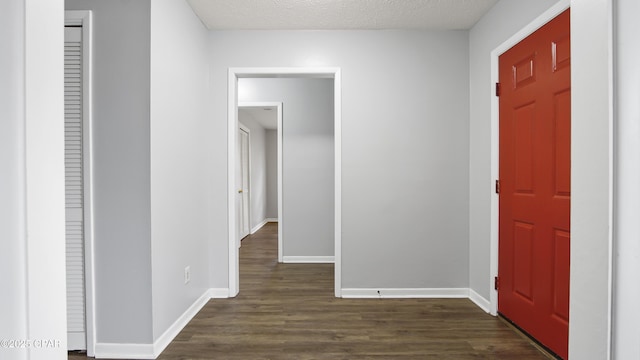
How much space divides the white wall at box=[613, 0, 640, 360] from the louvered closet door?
260cm

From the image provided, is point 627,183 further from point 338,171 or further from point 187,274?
point 187,274

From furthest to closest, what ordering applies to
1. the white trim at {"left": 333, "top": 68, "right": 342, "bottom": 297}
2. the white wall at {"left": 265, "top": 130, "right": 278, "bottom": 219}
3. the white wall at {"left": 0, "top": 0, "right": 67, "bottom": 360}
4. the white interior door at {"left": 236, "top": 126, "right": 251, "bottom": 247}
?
the white wall at {"left": 265, "top": 130, "right": 278, "bottom": 219} → the white interior door at {"left": 236, "top": 126, "right": 251, "bottom": 247} → the white trim at {"left": 333, "top": 68, "right": 342, "bottom": 297} → the white wall at {"left": 0, "top": 0, "right": 67, "bottom": 360}

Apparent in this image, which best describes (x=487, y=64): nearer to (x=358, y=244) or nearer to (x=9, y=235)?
(x=358, y=244)

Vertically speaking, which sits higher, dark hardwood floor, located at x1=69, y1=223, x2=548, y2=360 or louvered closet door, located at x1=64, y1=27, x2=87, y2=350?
louvered closet door, located at x1=64, y1=27, x2=87, y2=350

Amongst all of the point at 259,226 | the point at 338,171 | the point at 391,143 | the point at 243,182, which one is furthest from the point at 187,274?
the point at 259,226

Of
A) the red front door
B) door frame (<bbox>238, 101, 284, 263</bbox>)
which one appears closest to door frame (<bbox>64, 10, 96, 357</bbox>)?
door frame (<bbox>238, 101, 284, 263</bbox>)

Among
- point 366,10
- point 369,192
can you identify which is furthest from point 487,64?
point 369,192

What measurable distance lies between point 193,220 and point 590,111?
254cm

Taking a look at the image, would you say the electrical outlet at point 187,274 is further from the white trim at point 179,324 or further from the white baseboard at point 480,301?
the white baseboard at point 480,301

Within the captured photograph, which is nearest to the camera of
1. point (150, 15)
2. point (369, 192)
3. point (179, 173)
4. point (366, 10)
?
point (150, 15)

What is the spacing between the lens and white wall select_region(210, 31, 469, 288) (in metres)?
2.88

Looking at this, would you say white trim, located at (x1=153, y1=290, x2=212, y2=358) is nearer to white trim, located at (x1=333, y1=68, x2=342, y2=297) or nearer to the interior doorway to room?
white trim, located at (x1=333, y1=68, x2=342, y2=297)

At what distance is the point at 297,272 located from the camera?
367 centimetres

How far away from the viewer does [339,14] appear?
2.61 m
